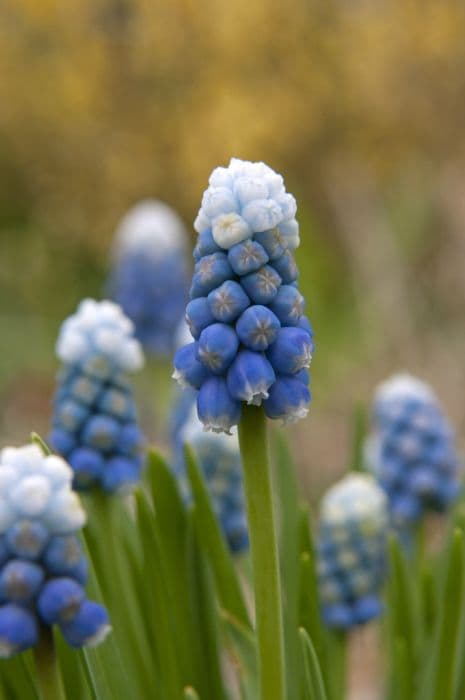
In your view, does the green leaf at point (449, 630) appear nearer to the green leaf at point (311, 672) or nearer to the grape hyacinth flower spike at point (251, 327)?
the green leaf at point (311, 672)

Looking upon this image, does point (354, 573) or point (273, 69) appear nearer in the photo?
point (354, 573)

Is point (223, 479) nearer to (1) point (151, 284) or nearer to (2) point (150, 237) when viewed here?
(1) point (151, 284)

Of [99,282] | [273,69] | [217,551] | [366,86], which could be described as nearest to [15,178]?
[99,282]

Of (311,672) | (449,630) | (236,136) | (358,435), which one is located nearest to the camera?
(311,672)

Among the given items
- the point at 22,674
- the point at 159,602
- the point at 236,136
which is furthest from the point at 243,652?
the point at 236,136

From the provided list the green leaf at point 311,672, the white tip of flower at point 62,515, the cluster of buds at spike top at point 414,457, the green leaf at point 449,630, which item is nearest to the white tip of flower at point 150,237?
the cluster of buds at spike top at point 414,457

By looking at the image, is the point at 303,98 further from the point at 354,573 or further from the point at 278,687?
the point at 278,687

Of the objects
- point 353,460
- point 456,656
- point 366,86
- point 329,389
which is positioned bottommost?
point 456,656
